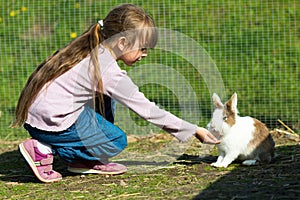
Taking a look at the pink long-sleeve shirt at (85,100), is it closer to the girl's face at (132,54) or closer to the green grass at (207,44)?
the girl's face at (132,54)

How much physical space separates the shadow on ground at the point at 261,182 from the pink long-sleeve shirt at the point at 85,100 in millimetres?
355

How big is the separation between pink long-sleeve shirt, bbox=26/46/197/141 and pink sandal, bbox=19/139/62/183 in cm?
14

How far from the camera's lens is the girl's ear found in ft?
11.2

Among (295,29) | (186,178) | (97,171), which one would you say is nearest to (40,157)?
(97,171)

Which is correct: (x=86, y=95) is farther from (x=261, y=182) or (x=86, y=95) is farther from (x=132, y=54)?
(x=261, y=182)

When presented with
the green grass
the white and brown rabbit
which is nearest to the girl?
the white and brown rabbit

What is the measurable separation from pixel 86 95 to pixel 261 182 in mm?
1058

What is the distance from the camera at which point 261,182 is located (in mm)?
3141

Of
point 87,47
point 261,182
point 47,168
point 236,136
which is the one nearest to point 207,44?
point 236,136

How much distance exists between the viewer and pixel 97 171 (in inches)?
141

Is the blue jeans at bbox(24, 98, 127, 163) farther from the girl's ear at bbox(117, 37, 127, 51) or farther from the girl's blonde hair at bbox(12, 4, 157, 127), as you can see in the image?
the girl's ear at bbox(117, 37, 127, 51)

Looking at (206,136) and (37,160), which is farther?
(37,160)

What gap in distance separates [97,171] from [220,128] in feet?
2.46

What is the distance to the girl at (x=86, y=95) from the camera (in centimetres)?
332
